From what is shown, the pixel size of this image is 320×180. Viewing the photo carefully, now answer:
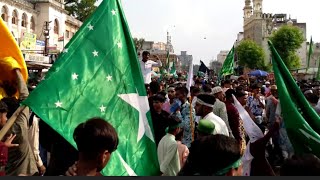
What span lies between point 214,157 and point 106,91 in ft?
3.93

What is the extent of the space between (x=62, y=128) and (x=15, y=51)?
4.89ft

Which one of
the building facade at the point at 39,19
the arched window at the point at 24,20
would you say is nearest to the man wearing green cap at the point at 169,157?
the building facade at the point at 39,19

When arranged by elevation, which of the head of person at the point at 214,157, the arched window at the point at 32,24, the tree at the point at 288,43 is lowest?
the head of person at the point at 214,157

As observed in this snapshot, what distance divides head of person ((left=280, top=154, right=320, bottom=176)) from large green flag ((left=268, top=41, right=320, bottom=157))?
141cm

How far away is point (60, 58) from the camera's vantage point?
3504mm

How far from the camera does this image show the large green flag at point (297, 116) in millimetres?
3725

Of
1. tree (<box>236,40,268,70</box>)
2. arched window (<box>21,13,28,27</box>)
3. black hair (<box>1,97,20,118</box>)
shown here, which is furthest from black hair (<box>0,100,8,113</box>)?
tree (<box>236,40,268,70</box>)

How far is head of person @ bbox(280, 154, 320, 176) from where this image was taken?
2301mm

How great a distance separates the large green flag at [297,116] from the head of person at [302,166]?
1.41 meters

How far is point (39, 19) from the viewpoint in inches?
2005

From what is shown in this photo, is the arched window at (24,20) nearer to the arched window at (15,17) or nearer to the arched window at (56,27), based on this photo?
the arched window at (15,17)

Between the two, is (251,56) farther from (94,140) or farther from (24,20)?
(94,140)

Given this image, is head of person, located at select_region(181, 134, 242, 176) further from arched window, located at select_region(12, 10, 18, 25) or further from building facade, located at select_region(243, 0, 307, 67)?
building facade, located at select_region(243, 0, 307, 67)

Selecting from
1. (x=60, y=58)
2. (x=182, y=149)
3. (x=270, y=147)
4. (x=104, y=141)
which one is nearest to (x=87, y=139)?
(x=104, y=141)
